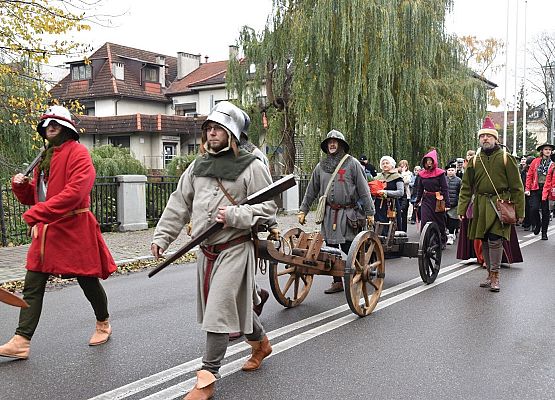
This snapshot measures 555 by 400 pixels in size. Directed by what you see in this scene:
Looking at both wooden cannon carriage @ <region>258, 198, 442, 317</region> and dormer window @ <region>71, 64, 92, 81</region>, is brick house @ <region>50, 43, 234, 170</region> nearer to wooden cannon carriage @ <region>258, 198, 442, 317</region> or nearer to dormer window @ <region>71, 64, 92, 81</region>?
dormer window @ <region>71, 64, 92, 81</region>

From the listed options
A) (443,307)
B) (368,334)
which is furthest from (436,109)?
(368,334)

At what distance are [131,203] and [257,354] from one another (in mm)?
10650

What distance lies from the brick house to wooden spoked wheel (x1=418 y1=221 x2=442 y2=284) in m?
31.1

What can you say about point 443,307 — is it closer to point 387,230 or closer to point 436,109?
point 387,230

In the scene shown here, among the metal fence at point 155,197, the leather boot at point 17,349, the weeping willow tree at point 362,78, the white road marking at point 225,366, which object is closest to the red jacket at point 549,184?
the weeping willow tree at point 362,78

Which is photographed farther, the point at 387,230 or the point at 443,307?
the point at 387,230

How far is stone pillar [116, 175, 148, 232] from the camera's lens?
14.6 meters

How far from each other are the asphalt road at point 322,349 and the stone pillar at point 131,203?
22.3 feet

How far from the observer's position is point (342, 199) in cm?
748

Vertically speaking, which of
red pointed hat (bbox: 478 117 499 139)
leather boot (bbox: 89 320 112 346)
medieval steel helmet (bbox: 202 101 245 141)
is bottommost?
leather boot (bbox: 89 320 112 346)

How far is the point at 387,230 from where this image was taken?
8500mm

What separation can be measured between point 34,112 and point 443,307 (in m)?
8.70

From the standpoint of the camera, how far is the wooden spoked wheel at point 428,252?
7.92m

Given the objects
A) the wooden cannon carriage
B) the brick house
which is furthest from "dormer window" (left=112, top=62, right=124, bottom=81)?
the wooden cannon carriage
